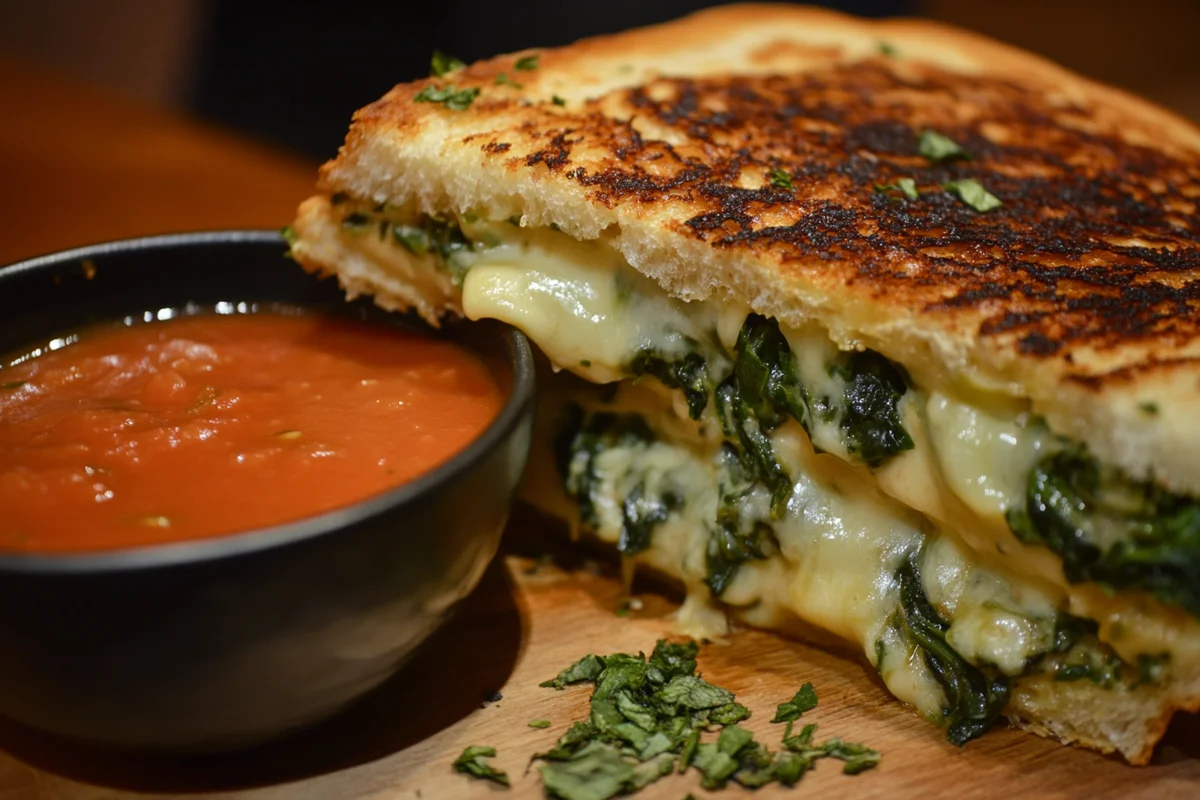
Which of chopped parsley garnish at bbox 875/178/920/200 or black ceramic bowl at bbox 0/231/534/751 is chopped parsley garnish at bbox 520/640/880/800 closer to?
black ceramic bowl at bbox 0/231/534/751

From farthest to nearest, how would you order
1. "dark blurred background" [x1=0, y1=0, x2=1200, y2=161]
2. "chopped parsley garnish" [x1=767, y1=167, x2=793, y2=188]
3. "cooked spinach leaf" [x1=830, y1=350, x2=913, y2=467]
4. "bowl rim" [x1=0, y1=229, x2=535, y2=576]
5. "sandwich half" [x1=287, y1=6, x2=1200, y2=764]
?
"dark blurred background" [x1=0, y1=0, x2=1200, y2=161], "chopped parsley garnish" [x1=767, y1=167, x2=793, y2=188], "cooked spinach leaf" [x1=830, y1=350, x2=913, y2=467], "sandwich half" [x1=287, y1=6, x2=1200, y2=764], "bowl rim" [x1=0, y1=229, x2=535, y2=576]

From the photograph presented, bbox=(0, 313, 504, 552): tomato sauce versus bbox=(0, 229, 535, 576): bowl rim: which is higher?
bbox=(0, 229, 535, 576): bowl rim

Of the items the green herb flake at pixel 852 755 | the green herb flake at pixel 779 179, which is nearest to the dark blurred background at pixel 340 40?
the green herb flake at pixel 779 179

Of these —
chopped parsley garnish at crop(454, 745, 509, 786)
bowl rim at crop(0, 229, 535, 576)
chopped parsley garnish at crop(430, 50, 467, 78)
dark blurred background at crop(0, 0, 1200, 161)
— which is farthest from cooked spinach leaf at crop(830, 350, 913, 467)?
dark blurred background at crop(0, 0, 1200, 161)

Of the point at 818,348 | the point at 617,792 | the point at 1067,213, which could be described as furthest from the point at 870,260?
the point at 617,792

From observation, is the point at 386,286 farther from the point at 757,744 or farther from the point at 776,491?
the point at 757,744

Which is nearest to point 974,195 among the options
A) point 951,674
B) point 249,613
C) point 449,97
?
point 951,674

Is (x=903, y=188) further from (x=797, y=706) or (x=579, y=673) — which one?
(x=579, y=673)
